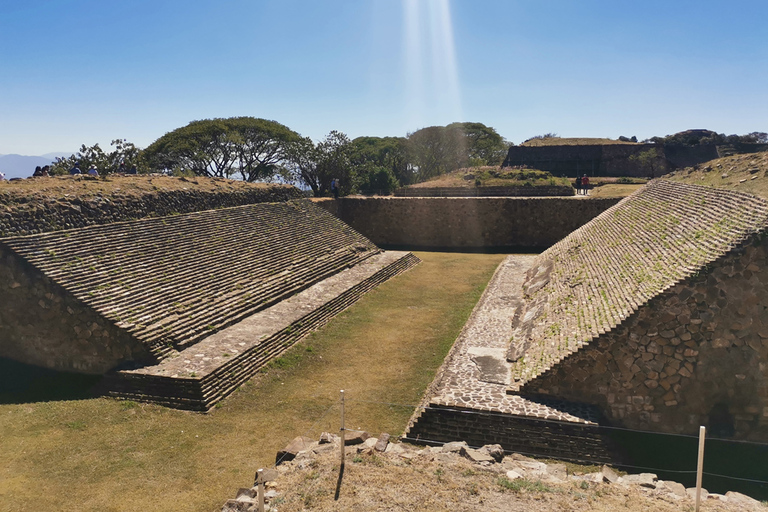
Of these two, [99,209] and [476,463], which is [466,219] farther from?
[476,463]

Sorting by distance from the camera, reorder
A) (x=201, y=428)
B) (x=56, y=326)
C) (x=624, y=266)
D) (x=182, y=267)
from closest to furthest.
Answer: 1. (x=201, y=428)
2. (x=56, y=326)
3. (x=624, y=266)
4. (x=182, y=267)

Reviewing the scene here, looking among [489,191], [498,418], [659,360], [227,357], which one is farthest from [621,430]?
[489,191]

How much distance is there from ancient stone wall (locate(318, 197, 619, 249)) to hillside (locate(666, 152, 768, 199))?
9.59 m

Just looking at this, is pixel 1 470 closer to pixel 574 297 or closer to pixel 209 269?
pixel 209 269

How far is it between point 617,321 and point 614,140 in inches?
1686

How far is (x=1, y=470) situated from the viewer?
7.30 meters

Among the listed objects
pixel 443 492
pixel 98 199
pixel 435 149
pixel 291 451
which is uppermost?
pixel 435 149

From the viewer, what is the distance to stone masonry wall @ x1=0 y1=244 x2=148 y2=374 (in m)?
10.2

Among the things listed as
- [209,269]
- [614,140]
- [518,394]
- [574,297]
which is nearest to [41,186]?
[209,269]

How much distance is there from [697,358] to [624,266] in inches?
132

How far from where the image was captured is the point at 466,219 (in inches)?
1047

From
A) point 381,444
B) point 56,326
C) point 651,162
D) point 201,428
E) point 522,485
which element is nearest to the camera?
point 522,485

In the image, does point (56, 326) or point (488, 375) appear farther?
point (56, 326)

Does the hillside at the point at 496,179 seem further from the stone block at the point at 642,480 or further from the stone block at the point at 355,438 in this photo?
the stone block at the point at 355,438
